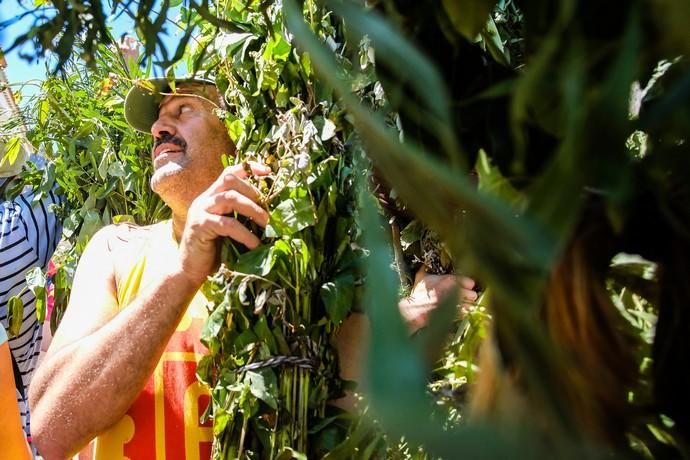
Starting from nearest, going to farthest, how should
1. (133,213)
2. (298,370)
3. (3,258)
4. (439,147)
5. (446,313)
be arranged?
(446,313), (439,147), (298,370), (3,258), (133,213)

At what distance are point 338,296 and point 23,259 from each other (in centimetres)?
82

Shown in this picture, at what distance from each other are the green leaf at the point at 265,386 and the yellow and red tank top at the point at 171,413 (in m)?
0.20

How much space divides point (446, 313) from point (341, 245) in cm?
73

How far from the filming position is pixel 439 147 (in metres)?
0.28

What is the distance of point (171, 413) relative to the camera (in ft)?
3.46

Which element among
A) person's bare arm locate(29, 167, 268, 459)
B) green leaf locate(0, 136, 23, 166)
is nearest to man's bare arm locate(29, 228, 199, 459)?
person's bare arm locate(29, 167, 268, 459)

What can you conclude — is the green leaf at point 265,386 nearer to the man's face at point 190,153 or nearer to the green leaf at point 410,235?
the green leaf at point 410,235

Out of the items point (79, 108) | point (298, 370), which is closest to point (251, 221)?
point (298, 370)

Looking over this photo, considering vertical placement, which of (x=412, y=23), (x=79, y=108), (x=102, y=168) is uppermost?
(x=79, y=108)

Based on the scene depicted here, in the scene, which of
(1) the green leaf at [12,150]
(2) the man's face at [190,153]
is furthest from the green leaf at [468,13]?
(1) the green leaf at [12,150]

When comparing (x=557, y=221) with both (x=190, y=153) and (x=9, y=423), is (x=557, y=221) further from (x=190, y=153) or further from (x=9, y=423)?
(x=190, y=153)

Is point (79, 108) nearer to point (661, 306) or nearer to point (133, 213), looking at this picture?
point (133, 213)

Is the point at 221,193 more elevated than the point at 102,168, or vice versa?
the point at 102,168

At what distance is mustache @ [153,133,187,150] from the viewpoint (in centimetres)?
122
